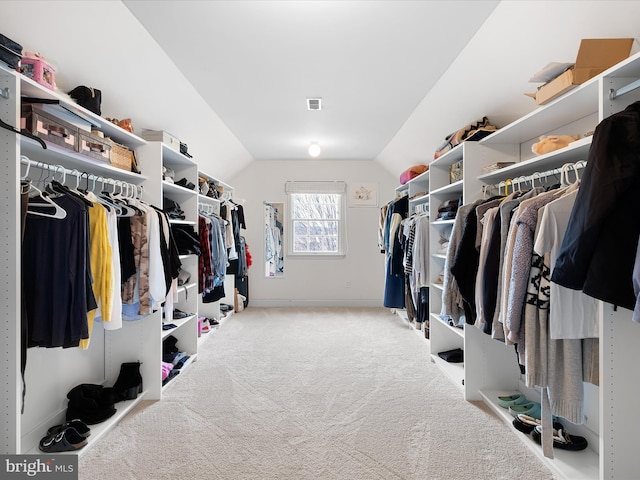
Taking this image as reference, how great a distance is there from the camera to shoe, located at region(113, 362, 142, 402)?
2176mm

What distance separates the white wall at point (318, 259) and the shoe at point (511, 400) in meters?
3.09

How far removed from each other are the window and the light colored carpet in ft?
7.55

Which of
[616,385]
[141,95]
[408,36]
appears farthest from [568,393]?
[141,95]

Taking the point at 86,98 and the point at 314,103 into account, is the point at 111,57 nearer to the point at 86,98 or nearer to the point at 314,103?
the point at 86,98

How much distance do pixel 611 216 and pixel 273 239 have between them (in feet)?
14.6

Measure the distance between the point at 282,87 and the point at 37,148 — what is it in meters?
1.73

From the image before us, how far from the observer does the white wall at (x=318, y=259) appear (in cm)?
523

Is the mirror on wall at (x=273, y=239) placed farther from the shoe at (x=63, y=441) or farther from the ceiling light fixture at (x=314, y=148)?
the shoe at (x=63, y=441)

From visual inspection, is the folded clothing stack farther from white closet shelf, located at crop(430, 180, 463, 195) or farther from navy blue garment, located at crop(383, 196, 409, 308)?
navy blue garment, located at crop(383, 196, 409, 308)

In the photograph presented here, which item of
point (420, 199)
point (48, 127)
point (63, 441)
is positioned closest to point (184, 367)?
point (63, 441)

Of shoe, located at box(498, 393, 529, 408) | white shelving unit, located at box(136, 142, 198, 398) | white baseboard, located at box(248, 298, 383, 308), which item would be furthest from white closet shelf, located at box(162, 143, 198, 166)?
shoe, located at box(498, 393, 529, 408)

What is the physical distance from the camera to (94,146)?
5.79ft

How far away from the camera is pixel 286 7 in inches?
67.9

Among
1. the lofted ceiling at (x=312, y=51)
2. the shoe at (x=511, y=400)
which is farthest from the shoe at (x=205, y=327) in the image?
the shoe at (x=511, y=400)
